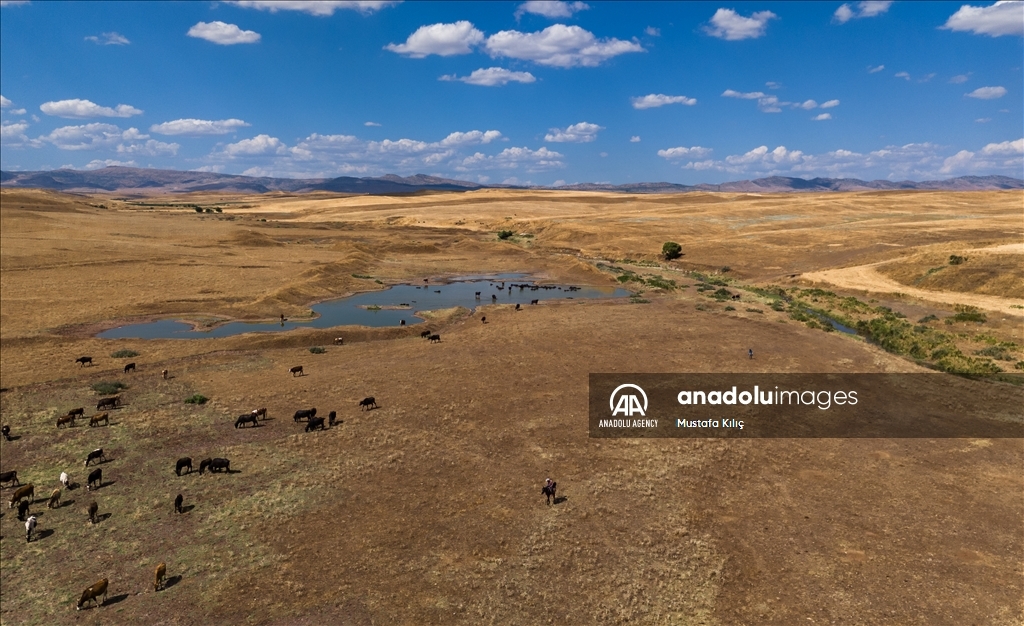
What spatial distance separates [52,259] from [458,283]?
53399 millimetres

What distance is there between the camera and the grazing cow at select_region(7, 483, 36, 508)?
19531 mm

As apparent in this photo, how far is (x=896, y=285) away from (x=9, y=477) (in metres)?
79.9

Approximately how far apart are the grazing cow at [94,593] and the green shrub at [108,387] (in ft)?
63.1

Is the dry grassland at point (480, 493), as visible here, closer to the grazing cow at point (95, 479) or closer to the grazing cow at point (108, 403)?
the grazing cow at point (95, 479)

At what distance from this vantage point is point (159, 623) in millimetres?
14797

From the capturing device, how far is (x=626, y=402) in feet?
97.5

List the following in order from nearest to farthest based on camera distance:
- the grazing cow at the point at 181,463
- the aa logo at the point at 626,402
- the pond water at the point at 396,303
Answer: the grazing cow at the point at 181,463, the aa logo at the point at 626,402, the pond water at the point at 396,303

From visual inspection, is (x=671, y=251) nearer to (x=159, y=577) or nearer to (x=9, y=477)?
(x=9, y=477)

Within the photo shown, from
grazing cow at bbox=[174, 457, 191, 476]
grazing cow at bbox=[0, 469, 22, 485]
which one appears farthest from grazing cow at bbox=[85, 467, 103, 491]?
grazing cow at bbox=[0, 469, 22, 485]

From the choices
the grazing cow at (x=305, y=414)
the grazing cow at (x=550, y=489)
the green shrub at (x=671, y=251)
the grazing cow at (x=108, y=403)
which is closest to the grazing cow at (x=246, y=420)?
the grazing cow at (x=305, y=414)

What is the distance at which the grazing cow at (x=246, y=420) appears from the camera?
26.5 meters

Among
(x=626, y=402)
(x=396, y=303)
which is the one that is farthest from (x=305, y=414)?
(x=396, y=303)

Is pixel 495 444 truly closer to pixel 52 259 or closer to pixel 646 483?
pixel 646 483

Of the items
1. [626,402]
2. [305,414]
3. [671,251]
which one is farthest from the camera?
[671,251]
